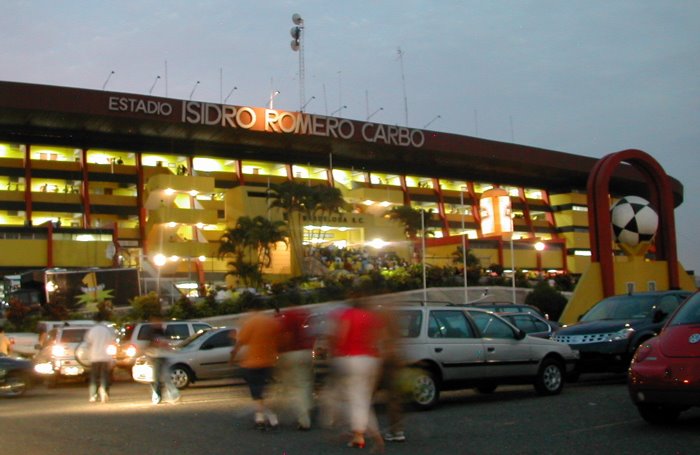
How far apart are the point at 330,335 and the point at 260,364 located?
1.82 meters

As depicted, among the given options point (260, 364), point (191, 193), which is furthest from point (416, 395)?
point (191, 193)

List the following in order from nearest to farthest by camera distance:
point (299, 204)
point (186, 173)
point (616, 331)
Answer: point (616, 331) → point (299, 204) → point (186, 173)

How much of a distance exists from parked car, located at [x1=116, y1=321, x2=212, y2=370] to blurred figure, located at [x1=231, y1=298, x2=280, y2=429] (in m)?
11.2

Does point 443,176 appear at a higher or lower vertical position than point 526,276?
higher

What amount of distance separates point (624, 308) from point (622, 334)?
5.27 feet

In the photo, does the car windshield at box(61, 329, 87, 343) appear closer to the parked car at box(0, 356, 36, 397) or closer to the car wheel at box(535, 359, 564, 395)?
the parked car at box(0, 356, 36, 397)

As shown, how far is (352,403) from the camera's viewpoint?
32.0ft

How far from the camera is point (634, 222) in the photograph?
110 ft

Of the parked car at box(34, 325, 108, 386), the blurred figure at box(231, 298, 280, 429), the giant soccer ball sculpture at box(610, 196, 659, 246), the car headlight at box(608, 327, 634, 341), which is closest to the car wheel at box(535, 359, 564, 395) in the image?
the car headlight at box(608, 327, 634, 341)

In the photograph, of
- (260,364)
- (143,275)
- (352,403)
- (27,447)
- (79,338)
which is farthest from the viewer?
(143,275)

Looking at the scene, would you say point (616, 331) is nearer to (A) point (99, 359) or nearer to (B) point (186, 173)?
(A) point (99, 359)

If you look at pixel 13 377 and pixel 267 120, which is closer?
pixel 13 377

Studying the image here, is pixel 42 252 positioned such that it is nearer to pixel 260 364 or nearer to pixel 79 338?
pixel 79 338

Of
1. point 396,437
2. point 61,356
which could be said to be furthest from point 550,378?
→ point 61,356
